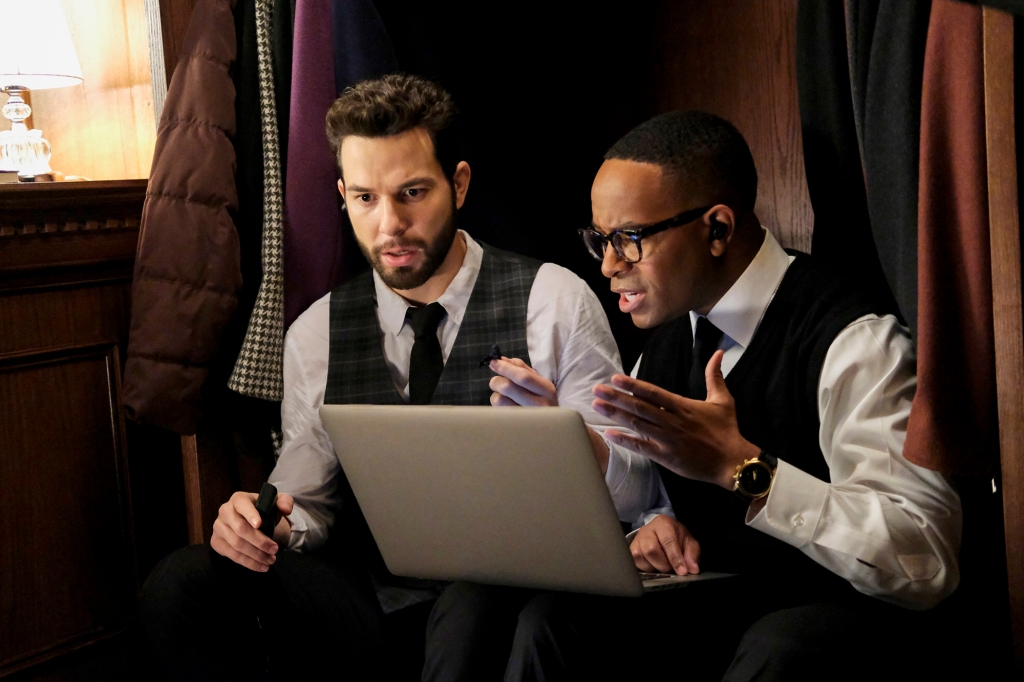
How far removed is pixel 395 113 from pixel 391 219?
0.52 ft

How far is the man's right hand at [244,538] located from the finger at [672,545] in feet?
1.69

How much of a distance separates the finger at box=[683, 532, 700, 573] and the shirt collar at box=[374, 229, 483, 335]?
1.58ft

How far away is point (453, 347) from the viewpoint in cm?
146

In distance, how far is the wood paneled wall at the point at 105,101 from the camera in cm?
176

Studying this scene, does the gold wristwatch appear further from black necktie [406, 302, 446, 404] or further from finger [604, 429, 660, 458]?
black necktie [406, 302, 446, 404]

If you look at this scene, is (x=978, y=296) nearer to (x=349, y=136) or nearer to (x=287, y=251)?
(x=349, y=136)

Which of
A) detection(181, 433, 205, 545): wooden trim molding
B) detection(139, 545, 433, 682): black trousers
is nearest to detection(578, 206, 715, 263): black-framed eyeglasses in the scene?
detection(139, 545, 433, 682): black trousers

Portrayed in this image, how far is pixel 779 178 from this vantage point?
1.62 metres

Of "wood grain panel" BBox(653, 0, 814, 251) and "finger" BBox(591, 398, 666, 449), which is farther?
"wood grain panel" BBox(653, 0, 814, 251)

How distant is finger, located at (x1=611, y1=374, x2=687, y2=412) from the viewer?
98cm

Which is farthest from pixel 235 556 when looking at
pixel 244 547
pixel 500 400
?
pixel 500 400

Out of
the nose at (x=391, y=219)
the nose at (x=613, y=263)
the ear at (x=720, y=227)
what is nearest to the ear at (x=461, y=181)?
the nose at (x=391, y=219)

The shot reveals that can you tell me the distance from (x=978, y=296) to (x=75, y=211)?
4.38ft

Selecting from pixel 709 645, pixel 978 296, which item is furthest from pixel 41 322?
pixel 978 296
